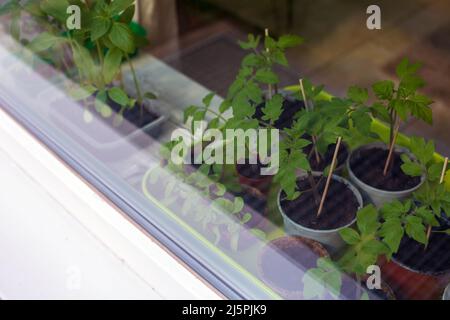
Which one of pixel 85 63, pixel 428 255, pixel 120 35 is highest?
pixel 120 35

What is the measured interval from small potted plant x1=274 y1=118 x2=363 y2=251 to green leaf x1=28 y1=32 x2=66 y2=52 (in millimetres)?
541

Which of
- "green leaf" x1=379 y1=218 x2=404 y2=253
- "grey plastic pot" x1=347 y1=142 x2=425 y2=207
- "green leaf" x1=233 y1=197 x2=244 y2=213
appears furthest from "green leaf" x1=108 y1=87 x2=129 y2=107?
"green leaf" x1=379 y1=218 x2=404 y2=253

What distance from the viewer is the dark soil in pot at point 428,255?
0.84m

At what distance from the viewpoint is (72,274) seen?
838 millimetres

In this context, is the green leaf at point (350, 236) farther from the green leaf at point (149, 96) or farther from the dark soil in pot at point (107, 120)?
the green leaf at point (149, 96)

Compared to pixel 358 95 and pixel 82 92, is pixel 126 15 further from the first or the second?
pixel 358 95

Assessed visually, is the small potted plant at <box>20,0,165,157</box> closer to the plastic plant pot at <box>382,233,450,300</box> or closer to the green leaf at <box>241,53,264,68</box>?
the green leaf at <box>241,53,264,68</box>

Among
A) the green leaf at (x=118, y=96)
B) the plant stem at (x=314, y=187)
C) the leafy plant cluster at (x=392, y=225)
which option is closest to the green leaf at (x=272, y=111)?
the plant stem at (x=314, y=187)

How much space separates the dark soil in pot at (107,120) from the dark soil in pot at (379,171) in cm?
43

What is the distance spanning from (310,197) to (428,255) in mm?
206

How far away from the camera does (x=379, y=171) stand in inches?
40.5

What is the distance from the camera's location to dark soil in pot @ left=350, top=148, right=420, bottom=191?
993mm

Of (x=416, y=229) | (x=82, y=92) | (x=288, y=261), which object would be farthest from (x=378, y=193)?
(x=82, y=92)

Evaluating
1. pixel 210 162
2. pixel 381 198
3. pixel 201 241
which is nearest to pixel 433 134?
pixel 381 198
